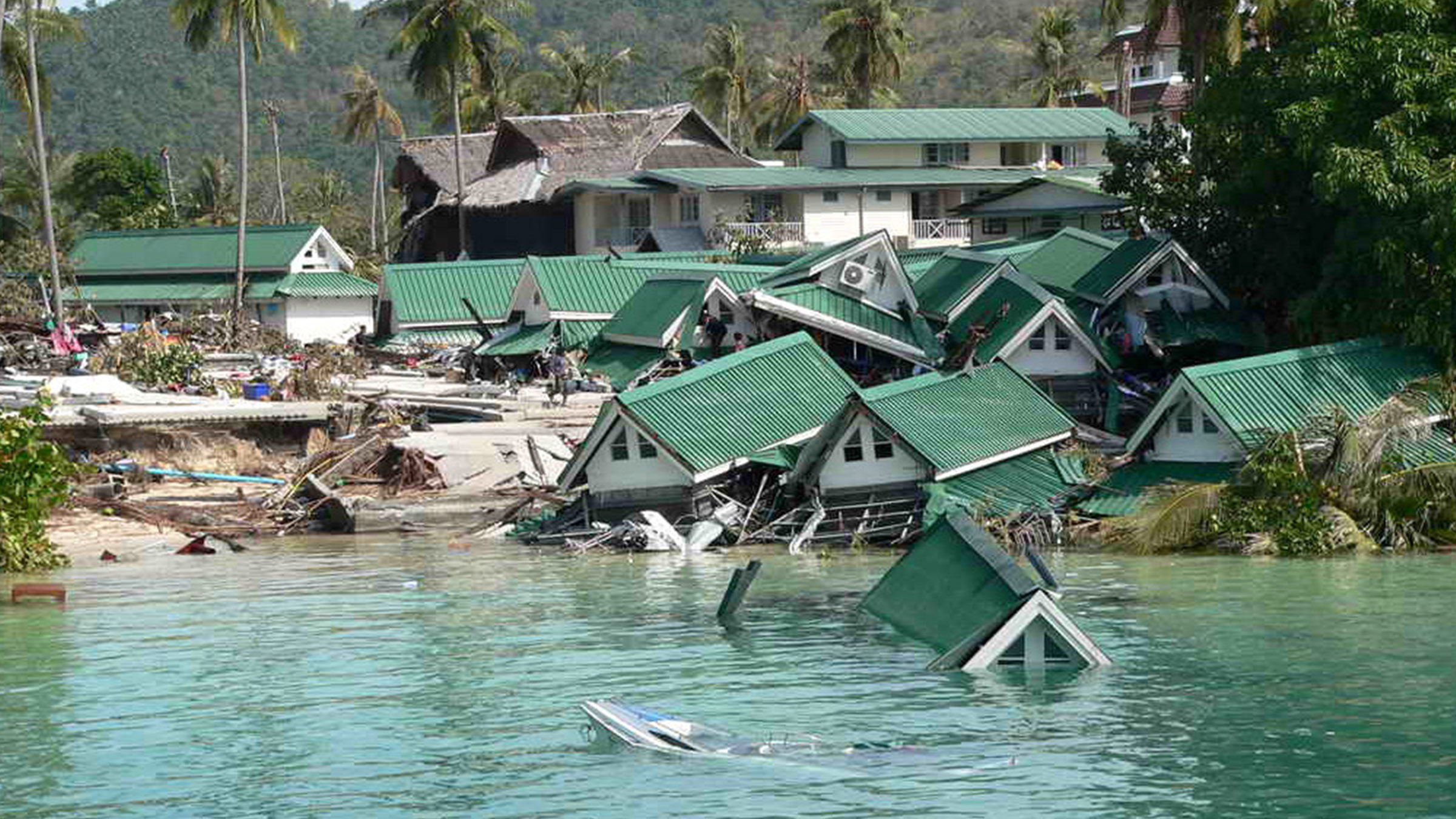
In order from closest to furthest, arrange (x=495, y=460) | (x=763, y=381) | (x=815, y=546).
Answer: (x=815, y=546), (x=763, y=381), (x=495, y=460)

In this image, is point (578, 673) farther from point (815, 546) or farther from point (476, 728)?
point (815, 546)

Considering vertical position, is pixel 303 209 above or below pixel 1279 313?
above

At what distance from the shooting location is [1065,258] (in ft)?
164

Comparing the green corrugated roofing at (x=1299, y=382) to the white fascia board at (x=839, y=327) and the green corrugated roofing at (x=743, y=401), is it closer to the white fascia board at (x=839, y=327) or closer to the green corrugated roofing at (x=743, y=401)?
the green corrugated roofing at (x=743, y=401)

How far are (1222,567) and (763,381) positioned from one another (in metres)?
10.8

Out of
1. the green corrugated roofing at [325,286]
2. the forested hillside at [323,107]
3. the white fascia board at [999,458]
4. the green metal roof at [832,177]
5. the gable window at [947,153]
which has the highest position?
the forested hillside at [323,107]

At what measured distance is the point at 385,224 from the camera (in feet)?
370

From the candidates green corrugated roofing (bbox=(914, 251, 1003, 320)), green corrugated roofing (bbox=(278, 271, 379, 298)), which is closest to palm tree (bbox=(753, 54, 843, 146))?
green corrugated roofing (bbox=(278, 271, 379, 298))

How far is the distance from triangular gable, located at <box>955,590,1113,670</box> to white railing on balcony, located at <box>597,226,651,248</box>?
53879 millimetres

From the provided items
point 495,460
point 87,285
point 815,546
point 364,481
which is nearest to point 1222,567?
point 815,546

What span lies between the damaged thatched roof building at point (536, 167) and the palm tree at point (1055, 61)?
2336 cm

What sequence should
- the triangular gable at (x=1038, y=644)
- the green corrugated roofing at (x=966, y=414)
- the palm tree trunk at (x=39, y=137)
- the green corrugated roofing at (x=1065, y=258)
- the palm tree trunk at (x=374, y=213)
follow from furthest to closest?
the palm tree trunk at (x=374, y=213) → the palm tree trunk at (x=39, y=137) → the green corrugated roofing at (x=1065, y=258) → the green corrugated roofing at (x=966, y=414) → the triangular gable at (x=1038, y=644)

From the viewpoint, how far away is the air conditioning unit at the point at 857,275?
5022cm

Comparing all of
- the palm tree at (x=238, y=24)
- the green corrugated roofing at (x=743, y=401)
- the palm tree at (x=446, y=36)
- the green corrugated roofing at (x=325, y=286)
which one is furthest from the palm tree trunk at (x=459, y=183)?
the green corrugated roofing at (x=743, y=401)
